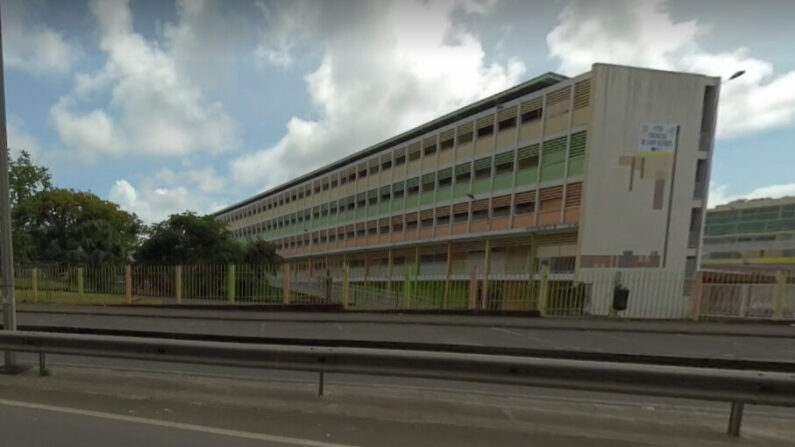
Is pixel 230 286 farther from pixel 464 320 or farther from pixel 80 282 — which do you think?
pixel 464 320

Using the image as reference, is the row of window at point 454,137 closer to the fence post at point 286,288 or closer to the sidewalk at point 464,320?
the sidewalk at point 464,320

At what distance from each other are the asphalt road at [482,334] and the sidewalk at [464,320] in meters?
0.19

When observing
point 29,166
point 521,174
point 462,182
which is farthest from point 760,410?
point 29,166

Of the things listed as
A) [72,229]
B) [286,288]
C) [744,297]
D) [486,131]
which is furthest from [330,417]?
[72,229]

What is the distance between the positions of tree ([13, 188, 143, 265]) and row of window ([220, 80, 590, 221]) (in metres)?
21.1

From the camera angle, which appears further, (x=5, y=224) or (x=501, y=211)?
(x=501, y=211)

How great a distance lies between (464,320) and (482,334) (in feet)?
7.39

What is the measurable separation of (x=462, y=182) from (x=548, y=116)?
8.34 m

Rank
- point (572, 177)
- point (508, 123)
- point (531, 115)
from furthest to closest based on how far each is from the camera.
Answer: point (508, 123)
point (531, 115)
point (572, 177)

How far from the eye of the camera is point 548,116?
26.1 metres

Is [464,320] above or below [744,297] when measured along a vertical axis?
below

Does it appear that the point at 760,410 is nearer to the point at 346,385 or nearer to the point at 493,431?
the point at 493,431

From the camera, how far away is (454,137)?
3281cm

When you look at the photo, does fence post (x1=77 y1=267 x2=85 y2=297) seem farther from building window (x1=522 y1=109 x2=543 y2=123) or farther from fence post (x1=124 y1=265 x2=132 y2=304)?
building window (x1=522 y1=109 x2=543 y2=123)
